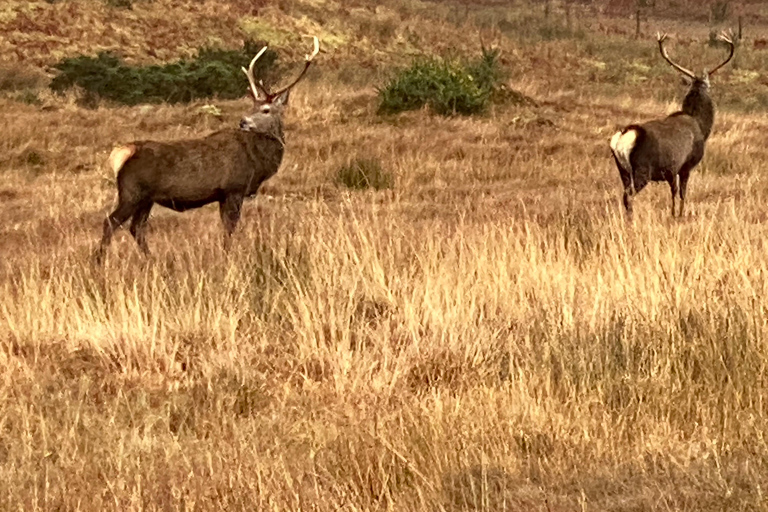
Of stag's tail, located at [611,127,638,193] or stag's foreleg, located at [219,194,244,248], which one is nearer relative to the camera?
stag's foreleg, located at [219,194,244,248]

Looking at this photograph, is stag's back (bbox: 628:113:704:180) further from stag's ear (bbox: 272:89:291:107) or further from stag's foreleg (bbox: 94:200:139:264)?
stag's foreleg (bbox: 94:200:139:264)

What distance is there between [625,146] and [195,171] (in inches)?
177

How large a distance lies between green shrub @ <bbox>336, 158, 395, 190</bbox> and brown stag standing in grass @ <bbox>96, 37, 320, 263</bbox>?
3455 millimetres

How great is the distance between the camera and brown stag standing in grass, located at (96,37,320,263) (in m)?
8.84

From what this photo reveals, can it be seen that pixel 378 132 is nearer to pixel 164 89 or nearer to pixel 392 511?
pixel 164 89

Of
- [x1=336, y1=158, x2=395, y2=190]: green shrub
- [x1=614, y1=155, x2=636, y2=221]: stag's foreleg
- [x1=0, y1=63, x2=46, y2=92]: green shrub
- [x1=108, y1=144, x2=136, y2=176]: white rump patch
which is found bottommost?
[x1=0, y1=63, x2=46, y2=92]: green shrub

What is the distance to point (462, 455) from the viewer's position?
3.52m

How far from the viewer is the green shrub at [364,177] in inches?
532

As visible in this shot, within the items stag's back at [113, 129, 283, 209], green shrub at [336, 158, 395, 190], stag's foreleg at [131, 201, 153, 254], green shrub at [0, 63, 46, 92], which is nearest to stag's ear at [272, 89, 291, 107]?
stag's back at [113, 129, 283, 209]

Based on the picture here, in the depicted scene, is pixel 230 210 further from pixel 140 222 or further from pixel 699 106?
pixel 699 106

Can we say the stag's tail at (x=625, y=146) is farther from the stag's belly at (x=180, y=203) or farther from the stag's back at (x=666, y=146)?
the stag's belly at (x=180, y=203)

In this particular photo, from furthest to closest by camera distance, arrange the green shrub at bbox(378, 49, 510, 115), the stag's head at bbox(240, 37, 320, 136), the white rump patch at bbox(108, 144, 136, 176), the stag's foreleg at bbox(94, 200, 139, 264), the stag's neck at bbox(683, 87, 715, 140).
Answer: the green shrub at bbox(378, 49, 510, 115) → the stag's neck at bbox(683, 87, 715, 140) → the stag's head at bbox(240, 37, 320, 136) → the stag's foreleg at bbox(94, 200, 139, 264) → the white rump patch at bbox(108, 144, 136, 176)

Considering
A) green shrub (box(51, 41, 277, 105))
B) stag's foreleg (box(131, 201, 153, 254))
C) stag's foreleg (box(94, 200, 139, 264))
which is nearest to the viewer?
stag's foreleg (box(94, 200, 139, 264))

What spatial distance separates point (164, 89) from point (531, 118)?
9.54m
